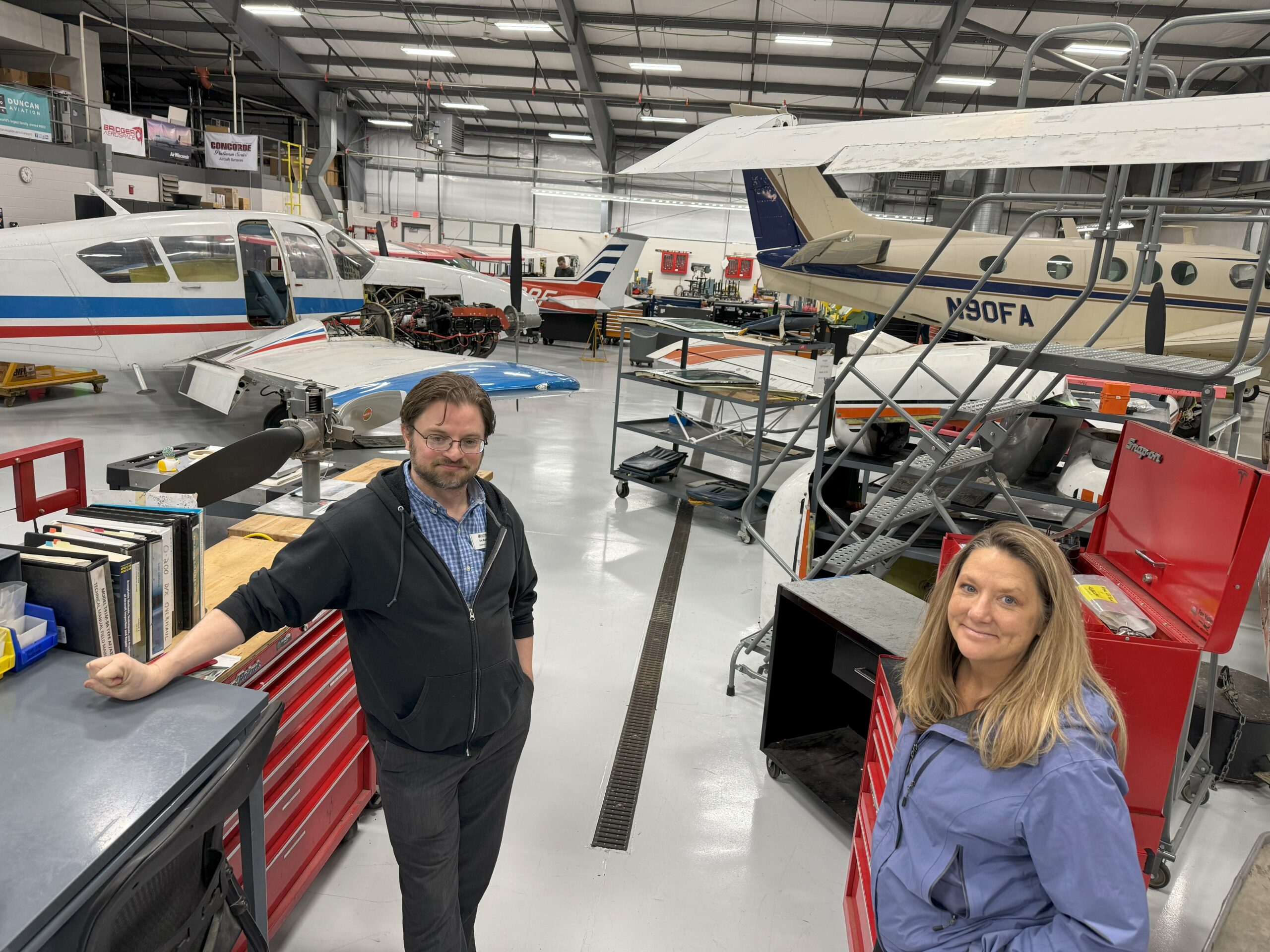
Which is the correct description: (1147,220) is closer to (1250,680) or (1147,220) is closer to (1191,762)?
(1191,762)

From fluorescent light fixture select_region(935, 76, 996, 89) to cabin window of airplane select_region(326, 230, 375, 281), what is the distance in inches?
524

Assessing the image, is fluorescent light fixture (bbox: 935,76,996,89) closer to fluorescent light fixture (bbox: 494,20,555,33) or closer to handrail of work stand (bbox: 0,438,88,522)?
fluorescent light fixture (bbox: 494,20,555,33)

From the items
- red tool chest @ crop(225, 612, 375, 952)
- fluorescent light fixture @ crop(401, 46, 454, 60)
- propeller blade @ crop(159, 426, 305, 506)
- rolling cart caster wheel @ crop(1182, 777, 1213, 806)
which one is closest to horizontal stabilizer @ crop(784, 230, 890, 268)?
rolling cart caster wheel @ crop(1182, 777, 1213, 806)

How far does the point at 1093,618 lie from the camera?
2557mm

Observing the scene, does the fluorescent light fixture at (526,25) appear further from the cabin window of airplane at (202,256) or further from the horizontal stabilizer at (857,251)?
the cabin window of airplane at (202,256)

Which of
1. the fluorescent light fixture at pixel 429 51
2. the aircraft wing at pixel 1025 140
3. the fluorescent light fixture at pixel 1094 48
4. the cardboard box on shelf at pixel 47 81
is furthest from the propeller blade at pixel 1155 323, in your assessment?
the cardboard box on shelf at pixel 47 81

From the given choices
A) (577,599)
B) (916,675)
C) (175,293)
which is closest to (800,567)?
(577,599)

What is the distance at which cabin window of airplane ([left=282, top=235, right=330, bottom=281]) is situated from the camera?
855 cm

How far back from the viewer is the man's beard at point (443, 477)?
182 centimetres

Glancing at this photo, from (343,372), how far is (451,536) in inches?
242

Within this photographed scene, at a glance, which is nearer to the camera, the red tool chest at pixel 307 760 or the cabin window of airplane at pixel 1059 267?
the red tool chest at pixel 307 760

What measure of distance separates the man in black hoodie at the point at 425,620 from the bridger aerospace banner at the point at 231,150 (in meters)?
20.2

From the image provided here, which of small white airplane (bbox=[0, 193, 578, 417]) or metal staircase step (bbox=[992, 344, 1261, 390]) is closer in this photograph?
metal staircase step (bbox=[992, 344, 1261, 390])

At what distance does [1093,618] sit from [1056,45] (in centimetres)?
1546
